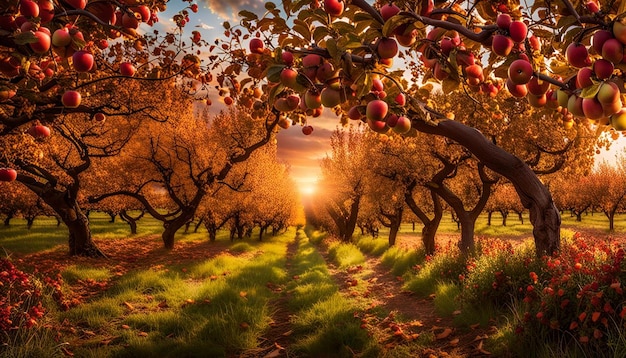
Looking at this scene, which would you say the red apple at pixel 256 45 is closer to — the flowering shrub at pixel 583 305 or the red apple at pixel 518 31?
the red apple at pixel 518 31

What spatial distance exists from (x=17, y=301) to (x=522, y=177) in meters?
9.73

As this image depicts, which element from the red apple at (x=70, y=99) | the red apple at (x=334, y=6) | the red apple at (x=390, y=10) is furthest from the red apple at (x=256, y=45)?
the red apple at (x=70, y=99)

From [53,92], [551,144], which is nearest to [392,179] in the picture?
[551,144]

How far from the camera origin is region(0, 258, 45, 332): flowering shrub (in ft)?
18.1

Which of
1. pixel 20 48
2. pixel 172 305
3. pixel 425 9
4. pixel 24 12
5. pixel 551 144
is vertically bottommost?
pixel 172 305

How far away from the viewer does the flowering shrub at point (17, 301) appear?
551 cm

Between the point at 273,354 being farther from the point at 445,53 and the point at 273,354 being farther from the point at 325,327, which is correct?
the point at 445,53

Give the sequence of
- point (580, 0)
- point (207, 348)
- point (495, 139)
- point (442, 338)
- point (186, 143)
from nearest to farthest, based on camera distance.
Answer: point (580, 0)
point (207, 348)
point (442, 338)
point (495, 139)
point (186, 143)

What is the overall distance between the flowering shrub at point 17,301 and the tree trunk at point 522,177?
7.32 meters

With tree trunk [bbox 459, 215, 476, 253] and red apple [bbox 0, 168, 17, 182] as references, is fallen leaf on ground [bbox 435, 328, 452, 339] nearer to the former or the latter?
red apple [bbox 0, 168, 17, 182]

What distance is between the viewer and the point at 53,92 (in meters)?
8.58

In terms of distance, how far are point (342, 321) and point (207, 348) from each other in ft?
8.60

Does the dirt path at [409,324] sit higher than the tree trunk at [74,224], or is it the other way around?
the tree trunk at [74,224]

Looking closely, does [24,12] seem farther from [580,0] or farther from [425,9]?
[580,0]
